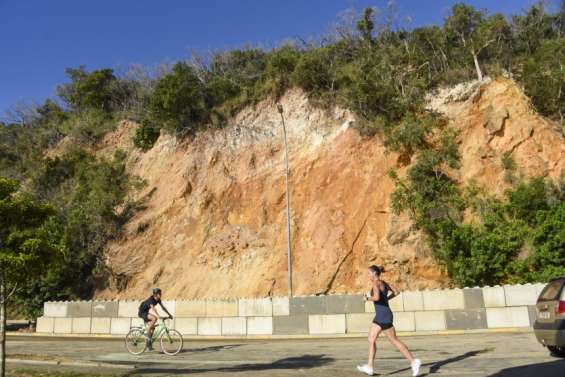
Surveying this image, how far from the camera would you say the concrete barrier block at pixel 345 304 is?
1672cm

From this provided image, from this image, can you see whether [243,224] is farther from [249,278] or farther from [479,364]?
[479,364]

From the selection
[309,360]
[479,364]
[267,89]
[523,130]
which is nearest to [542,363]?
[479,364]

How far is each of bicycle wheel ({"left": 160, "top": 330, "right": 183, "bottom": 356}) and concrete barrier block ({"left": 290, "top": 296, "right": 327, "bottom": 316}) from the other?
559 centimetres

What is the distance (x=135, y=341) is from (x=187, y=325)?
579cm

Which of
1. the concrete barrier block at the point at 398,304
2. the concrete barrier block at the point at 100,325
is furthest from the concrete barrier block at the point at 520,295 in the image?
the concrete barrier block at the point at 100,325

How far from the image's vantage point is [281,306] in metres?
17.6

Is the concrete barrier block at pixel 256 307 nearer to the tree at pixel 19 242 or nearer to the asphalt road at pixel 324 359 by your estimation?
the asphalt road at pixel 324 359

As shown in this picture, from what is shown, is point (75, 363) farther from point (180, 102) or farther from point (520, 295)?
point (180, 102)

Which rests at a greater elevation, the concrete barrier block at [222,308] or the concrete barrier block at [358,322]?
the concrete barrier block at [222,308]

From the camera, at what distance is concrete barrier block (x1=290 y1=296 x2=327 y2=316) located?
17078mm

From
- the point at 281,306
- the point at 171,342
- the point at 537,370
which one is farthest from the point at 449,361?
the point at 281,306

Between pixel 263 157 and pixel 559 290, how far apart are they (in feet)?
73.9

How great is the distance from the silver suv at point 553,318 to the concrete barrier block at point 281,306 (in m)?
9.89

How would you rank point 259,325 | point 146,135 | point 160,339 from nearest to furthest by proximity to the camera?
point 160,339, point 259,325, point 146,135
